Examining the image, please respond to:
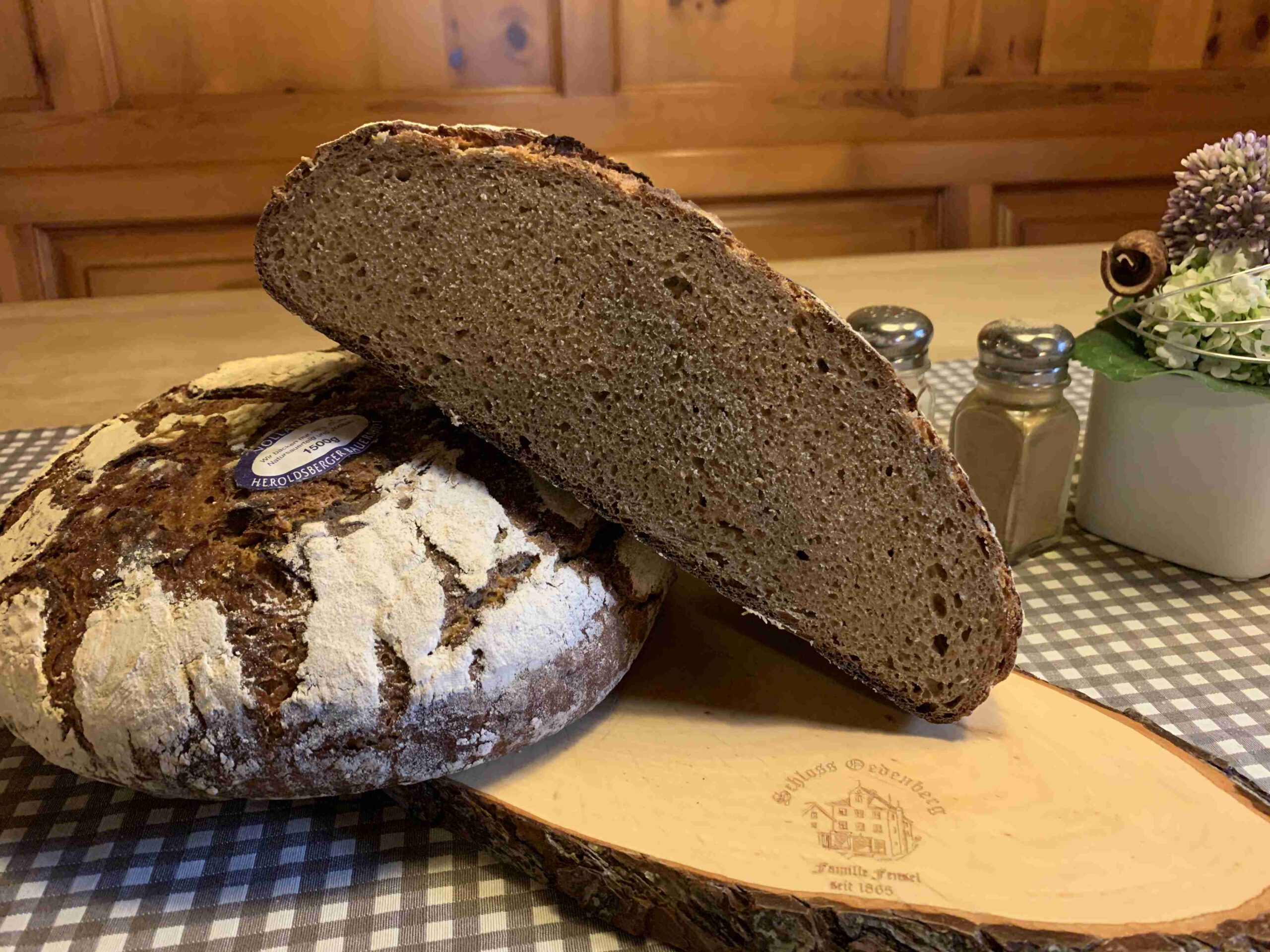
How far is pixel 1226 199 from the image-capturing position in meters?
1.17

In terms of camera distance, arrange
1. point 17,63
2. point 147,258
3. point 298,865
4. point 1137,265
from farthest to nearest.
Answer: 1. point 147,258
2. point 17,63
3. point 1137,265
4. point 298,865

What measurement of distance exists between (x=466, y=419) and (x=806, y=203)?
101 inches

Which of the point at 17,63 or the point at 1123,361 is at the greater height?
the point at 17,63

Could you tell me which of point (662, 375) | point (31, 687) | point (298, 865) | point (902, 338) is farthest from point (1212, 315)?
point (31, 687)

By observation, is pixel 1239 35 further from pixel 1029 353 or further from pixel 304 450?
pixel 304 450

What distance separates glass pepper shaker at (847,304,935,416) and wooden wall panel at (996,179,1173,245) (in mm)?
2409

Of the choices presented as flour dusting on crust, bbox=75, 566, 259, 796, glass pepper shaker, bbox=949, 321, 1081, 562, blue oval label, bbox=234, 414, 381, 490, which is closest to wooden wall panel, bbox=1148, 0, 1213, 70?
glass pepper shaker, bbox=949, 321, 1081, 562

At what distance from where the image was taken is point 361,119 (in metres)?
2.84

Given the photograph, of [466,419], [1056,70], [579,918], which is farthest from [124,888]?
[1056,70]

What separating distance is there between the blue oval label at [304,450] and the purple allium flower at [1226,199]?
1032 millimetres

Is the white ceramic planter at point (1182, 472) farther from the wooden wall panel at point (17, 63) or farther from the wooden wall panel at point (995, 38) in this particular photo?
the wooden wall panel at point (17, 63)

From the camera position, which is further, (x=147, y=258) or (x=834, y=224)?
(x=834, y=224)

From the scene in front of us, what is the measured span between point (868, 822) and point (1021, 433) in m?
0.64

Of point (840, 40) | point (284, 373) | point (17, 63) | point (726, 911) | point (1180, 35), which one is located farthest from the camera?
point (1180, 35)
